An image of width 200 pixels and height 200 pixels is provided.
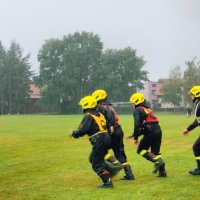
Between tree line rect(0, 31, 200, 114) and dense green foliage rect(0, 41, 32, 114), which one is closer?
tree line rect(0, 31, 200, 114)

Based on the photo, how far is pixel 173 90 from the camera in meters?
110

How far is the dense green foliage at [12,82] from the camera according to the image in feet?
327

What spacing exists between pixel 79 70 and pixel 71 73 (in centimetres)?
200

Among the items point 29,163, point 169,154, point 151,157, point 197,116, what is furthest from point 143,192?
point 169,154

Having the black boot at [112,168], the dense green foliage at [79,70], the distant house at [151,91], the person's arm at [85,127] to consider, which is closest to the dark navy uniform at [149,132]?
the black boot at [112,168]

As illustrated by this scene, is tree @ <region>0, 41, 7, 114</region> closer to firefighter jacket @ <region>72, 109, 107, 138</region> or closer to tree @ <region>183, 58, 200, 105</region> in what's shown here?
tree @ <region>183, 58, 200, 105</region>

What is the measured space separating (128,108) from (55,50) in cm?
2110

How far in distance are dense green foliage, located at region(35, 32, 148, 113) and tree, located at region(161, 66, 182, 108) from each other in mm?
12784

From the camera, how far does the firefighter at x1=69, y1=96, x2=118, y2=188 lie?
9797mm

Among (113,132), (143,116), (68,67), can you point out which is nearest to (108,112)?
(113,132)

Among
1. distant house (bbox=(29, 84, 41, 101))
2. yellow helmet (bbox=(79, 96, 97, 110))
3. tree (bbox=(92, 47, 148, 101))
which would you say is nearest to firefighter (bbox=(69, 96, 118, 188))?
yellow helmet (bbox=(79, 96, 97, 110))

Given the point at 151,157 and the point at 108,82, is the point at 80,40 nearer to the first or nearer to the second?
the point at 108,82

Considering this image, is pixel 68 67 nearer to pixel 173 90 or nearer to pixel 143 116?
pixel 173 90

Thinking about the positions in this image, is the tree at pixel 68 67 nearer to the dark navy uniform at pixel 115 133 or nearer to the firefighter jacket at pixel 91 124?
the dark navy uniform at pixel 115 133
